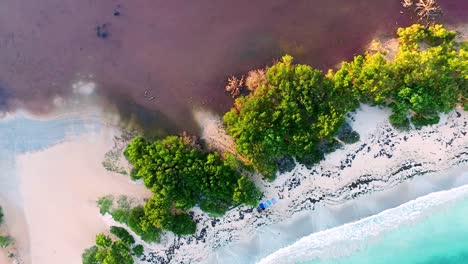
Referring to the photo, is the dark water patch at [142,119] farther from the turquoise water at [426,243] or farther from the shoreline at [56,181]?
the turquoise water at [426,243]

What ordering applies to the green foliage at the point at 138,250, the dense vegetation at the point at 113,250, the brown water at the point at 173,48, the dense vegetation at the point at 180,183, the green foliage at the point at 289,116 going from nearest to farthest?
the dense vegetation at the point at 180,183 < the green foliage at the point at 289,116 < the dense vegetation at the point at 113,250 < the green foliage at the point at 138,250 < the brown water at the point at 173,48

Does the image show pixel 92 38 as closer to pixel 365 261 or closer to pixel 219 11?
pixel 219 11

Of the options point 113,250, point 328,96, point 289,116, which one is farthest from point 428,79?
point 113,250

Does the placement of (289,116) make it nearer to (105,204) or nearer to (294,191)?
(294,191)

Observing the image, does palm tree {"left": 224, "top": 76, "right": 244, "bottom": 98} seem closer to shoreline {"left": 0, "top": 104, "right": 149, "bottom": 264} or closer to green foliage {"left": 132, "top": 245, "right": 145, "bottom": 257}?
shoreline {"left": 0, "top": 104, "right": 149, "bottom": 264}

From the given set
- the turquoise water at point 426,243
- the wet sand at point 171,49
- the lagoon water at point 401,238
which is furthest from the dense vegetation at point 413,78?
the turquoise water at point 426,243

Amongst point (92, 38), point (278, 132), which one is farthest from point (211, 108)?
point (92, 38)
